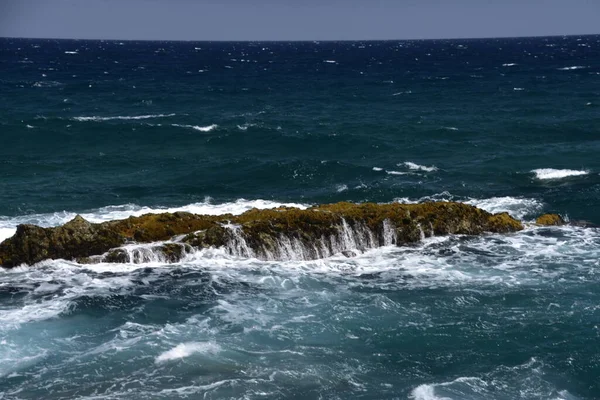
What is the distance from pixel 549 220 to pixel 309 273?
1392cm

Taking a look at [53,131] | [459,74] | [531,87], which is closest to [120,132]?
[53,131]

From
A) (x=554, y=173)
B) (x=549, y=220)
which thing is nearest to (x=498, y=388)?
(x=549, y=220)

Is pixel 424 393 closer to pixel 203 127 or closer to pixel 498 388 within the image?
pixel 498 388

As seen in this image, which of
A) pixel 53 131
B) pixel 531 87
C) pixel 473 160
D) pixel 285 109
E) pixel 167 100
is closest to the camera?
pixel 473 160

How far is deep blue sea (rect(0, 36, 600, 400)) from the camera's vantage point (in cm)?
2344

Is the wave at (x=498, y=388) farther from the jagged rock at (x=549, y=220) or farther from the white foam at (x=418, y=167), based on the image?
the white foam at (x=418, y=167)

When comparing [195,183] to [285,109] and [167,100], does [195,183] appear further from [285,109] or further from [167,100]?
[167,100]

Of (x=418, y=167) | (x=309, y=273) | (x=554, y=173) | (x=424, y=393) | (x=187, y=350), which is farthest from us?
(x=418, y=167)

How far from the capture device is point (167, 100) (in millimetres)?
95438

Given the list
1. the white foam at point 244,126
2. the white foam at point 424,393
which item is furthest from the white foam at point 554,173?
the white foam at point 424,393

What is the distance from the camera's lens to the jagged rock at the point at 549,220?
126 ft

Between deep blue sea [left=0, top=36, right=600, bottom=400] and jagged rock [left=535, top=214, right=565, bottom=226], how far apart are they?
3.79ft

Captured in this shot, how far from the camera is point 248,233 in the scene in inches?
1313

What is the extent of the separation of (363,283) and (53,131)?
4456cm
